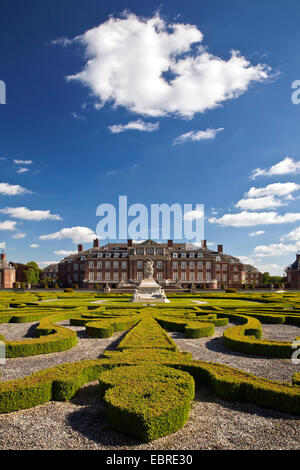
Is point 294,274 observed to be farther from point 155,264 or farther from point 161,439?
point 161,439

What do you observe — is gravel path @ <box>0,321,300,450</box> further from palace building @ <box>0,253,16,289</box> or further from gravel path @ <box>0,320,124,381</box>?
palace building @ <box>0,253,16,289</box>

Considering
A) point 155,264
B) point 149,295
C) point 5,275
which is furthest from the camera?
point 5,275

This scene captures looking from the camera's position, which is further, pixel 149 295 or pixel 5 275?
pixel 5 275

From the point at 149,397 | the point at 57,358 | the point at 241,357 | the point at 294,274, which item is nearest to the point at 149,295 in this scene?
the point at 241,357

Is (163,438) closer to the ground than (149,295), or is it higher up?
higher up

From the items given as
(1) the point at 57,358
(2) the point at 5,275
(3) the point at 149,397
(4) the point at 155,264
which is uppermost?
(4) the point at 155,264

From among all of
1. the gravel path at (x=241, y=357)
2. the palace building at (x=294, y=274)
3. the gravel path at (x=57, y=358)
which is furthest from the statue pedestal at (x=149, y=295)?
the palace building at (x=294, y=274)

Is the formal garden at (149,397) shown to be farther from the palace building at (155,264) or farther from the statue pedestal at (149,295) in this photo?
the palace building at (155,264)

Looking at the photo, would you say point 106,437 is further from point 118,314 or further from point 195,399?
point 118,314

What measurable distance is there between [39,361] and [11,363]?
828 millimetres

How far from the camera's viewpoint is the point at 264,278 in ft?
435

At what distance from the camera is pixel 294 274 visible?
71812mm

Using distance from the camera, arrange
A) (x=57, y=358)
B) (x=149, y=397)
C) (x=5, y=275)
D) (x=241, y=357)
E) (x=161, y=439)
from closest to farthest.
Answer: (x=161, y=439), (x=149, y=397), (x=57, y=358), (x=241, y=357), (x=5, y=275)
